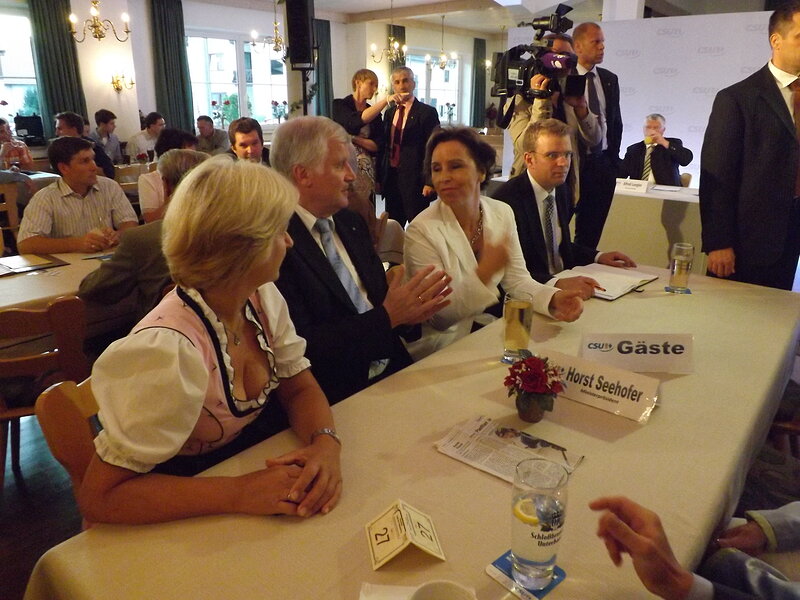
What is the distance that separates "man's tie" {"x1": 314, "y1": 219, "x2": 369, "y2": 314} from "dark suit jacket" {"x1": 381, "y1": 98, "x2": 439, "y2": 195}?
3.06 m

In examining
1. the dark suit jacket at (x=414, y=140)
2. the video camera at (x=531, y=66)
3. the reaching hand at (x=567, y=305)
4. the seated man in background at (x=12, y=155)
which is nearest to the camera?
the reaching hand at (x=567, y=305)

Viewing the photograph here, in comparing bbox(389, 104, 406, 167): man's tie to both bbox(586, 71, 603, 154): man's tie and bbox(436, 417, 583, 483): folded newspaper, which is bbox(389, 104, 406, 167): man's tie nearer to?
bbox(586, 71, 603, 154): man's tie

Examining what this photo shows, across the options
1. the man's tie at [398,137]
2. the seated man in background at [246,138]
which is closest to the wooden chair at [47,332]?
the seated man in background at [246,138]

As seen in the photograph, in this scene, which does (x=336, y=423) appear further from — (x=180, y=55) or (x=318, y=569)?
(x=180, y=55)

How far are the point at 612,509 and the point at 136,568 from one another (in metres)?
0.65

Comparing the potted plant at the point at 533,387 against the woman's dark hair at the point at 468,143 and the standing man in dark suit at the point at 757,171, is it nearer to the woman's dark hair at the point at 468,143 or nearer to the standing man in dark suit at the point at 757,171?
the woman's dark hair at the point at 468,143

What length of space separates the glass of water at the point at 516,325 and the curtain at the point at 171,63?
370 inches

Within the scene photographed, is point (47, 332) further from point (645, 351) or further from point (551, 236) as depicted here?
point (551, 236)

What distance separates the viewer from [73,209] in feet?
10.3

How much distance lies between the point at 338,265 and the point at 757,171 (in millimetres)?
1927

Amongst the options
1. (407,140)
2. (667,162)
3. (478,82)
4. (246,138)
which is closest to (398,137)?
(407,140)

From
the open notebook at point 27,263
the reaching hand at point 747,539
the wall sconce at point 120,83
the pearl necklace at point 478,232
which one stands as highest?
the wall sconce at point 120,83

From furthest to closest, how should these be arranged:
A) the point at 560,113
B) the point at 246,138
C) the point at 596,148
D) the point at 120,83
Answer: the point at 120,83
the point at 246,138
the point at 596,148
the point at 560,113

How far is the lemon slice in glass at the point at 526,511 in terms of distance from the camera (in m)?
0.77
